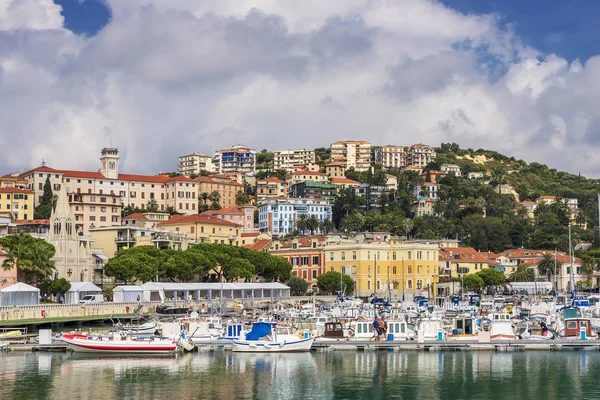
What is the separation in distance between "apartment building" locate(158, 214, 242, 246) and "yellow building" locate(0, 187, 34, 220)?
22245 mm

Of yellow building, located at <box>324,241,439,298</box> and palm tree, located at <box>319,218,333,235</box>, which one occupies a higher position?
palm tree, located at <box>319,218,333,235</box>

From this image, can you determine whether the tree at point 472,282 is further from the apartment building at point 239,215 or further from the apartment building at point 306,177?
the apartment building at point 306,177

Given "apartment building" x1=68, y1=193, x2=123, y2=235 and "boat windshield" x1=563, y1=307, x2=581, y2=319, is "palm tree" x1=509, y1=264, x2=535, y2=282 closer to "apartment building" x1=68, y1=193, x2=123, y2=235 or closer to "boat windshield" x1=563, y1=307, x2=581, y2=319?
"apartment building" x1=68, y1=193, x2=123, y2=235

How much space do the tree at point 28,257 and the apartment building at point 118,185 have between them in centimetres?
5573

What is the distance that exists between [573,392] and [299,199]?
11548 cm

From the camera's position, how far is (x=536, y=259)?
12694 centimetres

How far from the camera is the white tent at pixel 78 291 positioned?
7900cm

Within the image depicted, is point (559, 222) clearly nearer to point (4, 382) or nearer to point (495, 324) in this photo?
point (495, 324)

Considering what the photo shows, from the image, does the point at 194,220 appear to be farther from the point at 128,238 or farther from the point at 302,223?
the point at 302,223

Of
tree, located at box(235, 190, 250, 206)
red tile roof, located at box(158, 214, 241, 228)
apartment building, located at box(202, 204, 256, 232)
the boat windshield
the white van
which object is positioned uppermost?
tree, located at box(235, 190, 250, 206)

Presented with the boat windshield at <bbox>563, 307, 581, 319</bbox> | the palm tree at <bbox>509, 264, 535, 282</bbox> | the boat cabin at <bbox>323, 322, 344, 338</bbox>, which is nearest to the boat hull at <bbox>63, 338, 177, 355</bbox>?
the boat cabin at <bbox>323, 322, 344, 338</bbox>

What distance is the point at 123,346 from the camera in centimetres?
4966

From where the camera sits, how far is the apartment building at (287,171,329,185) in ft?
571

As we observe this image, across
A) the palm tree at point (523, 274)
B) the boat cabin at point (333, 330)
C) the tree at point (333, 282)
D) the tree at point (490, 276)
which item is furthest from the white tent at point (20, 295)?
the palm tree at point (523, 274)
